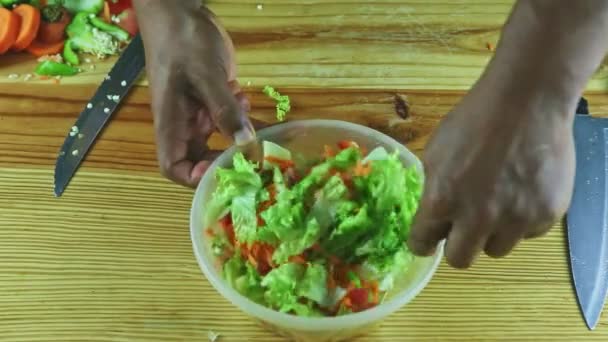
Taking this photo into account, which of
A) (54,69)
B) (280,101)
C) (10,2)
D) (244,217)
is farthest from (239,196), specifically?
(10,2)

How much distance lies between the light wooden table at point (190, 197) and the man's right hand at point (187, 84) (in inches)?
4.3

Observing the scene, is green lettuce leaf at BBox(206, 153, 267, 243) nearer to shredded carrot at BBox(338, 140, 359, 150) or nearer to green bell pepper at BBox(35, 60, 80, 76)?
shredded carrot at BBox(338, 140, 359, 150)

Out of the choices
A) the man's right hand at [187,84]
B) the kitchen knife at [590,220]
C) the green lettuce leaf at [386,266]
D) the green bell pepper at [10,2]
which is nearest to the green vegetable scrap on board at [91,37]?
the green bell pepper at [10,2]

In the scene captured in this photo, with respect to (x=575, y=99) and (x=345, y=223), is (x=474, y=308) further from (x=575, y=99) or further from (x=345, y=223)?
(x=575, y=99)

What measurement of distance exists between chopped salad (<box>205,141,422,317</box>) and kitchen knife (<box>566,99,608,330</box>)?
0.88 feet

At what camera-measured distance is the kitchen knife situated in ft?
3.69

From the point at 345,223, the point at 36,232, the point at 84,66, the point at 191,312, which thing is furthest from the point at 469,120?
the point at 84,66

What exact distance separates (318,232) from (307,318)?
12cm

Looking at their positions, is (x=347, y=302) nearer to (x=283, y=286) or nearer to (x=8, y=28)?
(x=283, y=286)

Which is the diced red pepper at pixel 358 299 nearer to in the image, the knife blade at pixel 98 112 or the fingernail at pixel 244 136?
the fingernail at pixel 244 136

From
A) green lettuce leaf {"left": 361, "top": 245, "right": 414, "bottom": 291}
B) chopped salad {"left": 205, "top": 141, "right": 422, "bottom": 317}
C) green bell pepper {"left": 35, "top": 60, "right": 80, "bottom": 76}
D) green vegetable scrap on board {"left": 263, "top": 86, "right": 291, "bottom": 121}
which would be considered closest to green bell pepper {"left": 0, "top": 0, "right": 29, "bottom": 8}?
green bell pepper {"left": 35, "top": 60, "right": 80, "bottom": 76}

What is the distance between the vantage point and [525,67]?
0.83 metres

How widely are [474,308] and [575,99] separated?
0.39 m

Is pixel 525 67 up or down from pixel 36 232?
up
